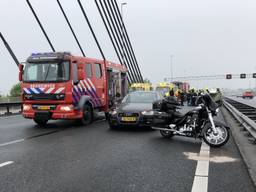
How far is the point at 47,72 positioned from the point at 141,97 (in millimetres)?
3608

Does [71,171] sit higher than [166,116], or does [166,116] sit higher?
[166,116]

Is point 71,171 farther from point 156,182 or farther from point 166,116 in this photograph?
point 166,116

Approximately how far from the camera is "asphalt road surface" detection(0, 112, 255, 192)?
4.64m

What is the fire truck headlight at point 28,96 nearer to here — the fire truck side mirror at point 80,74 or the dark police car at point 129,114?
the fire truck side mirror at point 80,74

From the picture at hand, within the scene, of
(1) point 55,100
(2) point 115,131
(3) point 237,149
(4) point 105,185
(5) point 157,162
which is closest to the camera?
(4) point 105,185

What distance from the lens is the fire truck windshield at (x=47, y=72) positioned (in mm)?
11375

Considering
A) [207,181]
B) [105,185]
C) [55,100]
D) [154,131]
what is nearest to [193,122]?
[154,131]

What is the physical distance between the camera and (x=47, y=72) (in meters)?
11.5

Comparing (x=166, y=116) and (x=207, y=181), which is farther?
(x=166, y=116)

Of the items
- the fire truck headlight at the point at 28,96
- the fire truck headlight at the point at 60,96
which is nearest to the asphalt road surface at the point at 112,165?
the fire truck headlight at the point at 60,96

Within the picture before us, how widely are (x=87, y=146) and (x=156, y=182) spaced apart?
3312 millimetres

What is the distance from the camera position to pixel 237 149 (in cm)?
734

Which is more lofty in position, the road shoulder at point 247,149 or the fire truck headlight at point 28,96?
the fire truck headlight at point 28,96

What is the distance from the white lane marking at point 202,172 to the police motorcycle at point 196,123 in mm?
502
